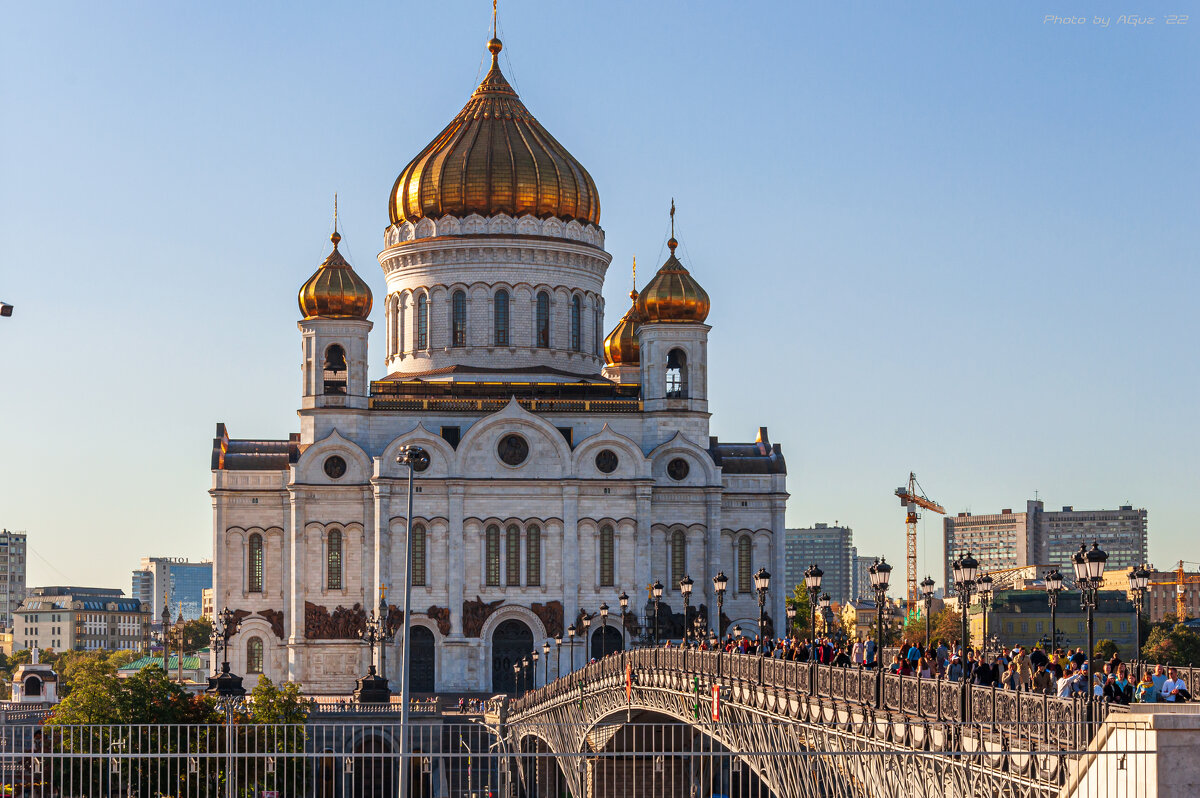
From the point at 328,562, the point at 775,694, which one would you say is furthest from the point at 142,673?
the point at 775,694

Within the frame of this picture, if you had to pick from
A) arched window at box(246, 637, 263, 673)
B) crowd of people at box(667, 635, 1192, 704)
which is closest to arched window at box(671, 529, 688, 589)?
arched window at box(246, 637, 263, 673)

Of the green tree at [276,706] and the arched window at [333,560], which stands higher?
the arched window at [333,560]

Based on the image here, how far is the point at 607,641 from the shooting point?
2936 inches

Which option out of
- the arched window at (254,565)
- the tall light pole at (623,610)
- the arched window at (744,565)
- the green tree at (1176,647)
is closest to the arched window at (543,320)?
the arched window at (744,565)

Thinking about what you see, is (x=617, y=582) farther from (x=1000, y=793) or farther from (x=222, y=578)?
(x=1000, y=793)

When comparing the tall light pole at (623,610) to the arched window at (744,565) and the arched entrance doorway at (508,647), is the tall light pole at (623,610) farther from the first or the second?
the arched window at (744,565)

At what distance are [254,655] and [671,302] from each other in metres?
19.9

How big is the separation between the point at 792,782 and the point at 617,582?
44174 millimetres

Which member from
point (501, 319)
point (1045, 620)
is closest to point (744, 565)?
point (501, 319)

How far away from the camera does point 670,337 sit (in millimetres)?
77000

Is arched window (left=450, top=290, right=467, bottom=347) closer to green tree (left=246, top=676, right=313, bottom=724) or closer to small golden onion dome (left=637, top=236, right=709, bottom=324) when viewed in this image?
small golden onion dome (left=637, top=236, right=709, bottom=324)

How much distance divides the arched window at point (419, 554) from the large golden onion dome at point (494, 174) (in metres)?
13.1

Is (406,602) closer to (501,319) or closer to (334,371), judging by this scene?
(334,371)

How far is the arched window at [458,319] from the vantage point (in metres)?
79.8
